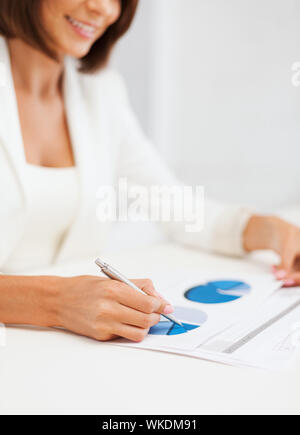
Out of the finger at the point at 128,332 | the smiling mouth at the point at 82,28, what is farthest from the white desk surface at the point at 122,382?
the smiling mouth at the point at 82,28

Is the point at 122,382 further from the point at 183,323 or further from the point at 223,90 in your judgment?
the point at 223,90

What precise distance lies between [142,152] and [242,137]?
70cm

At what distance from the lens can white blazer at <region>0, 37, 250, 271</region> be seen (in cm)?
74

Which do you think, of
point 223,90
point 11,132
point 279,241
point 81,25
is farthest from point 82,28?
point 223,90

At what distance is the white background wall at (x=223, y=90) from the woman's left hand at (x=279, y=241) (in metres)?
0.79

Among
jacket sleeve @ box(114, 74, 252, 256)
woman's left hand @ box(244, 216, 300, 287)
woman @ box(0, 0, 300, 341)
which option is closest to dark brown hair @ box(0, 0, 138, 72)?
woman @ box(0, 0, 300, 341)

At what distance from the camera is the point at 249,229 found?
2.80 ft

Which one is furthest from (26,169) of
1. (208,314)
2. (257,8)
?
(257,8)

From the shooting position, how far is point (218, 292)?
2.01 ft

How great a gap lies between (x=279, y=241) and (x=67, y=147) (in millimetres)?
417

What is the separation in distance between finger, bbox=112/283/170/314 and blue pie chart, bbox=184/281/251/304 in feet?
0.40
